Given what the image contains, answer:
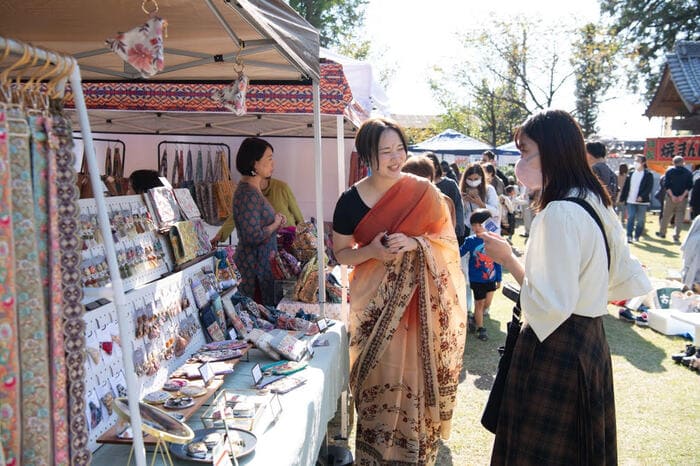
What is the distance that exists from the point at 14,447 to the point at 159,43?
3.62 feet

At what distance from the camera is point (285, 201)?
18.0 ft

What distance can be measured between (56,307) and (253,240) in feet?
8.62

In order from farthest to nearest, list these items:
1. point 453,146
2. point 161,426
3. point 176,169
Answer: point 453,146
point 176,169
point 161,426

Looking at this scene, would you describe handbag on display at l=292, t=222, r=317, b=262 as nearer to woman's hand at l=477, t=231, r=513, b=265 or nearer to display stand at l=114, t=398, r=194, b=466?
woman's hand at l=477, t=231, r=513, b=265

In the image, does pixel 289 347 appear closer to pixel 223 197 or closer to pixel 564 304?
pixel 564 304

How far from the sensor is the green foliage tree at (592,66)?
73.7 feet

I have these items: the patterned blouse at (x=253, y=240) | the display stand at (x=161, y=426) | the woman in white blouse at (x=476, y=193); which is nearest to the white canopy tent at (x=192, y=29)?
the display stand at (x=161, y=426)

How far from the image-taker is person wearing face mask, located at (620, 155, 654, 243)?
12023mm

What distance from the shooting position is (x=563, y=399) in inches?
78.4

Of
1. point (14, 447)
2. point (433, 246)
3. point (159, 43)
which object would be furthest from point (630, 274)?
point (14, 447)

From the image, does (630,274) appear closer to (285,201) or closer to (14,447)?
(14,447)

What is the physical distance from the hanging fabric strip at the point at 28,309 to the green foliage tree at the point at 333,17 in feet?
72.1

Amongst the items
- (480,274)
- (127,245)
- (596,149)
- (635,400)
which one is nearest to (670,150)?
(596,149)

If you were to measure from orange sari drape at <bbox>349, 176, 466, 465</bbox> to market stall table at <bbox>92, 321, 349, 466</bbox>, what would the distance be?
0.21 m
